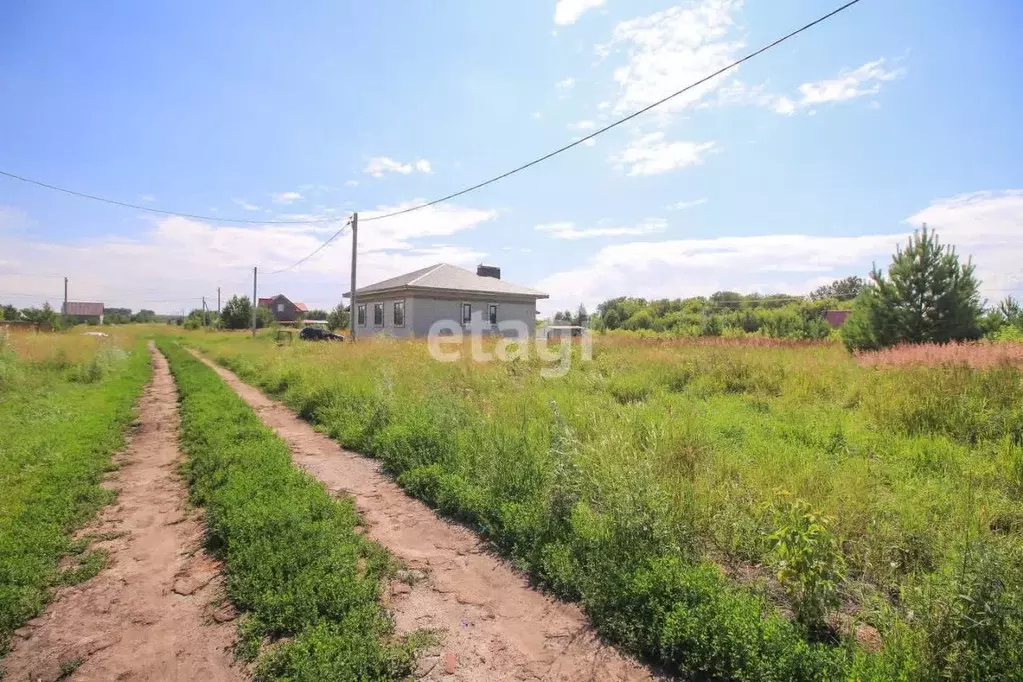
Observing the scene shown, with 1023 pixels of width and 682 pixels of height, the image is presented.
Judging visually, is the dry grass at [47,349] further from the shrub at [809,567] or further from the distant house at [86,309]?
the distant house at [86,309]

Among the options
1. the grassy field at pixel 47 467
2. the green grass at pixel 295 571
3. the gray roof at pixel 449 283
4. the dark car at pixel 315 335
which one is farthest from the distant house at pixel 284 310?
the green grass at pixel 295 571

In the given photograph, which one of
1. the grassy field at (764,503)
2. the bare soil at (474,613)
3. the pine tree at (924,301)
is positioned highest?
the pine tree at (924,301)

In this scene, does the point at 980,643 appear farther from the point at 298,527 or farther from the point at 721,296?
the point at 721,296

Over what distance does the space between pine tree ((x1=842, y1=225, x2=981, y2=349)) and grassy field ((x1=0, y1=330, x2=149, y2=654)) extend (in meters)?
15.7

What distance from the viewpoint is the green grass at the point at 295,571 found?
2.52 m

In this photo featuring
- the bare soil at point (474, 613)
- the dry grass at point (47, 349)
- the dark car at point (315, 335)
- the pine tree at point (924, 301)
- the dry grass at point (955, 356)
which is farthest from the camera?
the dark car at point (315, 335)

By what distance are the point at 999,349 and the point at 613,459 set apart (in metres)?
7.64

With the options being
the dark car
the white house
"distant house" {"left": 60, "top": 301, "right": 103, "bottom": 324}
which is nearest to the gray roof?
the white house

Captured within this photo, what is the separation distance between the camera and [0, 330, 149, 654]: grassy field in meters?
3.37

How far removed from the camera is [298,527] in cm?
381

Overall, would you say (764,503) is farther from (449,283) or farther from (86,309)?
(86,309)

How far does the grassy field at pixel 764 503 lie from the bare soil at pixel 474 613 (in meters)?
0.18

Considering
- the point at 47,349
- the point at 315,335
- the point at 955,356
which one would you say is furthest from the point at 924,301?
the point at 315,335

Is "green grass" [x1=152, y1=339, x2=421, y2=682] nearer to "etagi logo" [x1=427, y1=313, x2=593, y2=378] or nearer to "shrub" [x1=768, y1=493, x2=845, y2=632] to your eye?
"shrub" [x1=768, y1=493, x2=845, y2=632]
